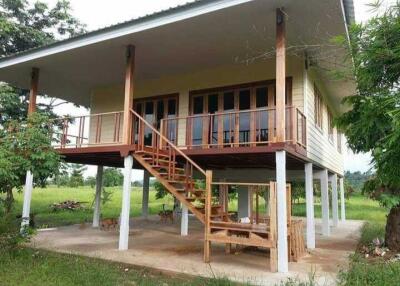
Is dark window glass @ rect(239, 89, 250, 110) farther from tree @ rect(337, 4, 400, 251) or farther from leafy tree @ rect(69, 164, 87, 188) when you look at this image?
leafy tree @ rect(69, 164, 87, 188)

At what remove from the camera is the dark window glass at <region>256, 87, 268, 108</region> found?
37.6 feet

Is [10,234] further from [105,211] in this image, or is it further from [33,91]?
[105,211]

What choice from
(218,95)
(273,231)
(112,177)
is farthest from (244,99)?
(112,177)

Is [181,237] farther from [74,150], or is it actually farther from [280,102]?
[280,102]

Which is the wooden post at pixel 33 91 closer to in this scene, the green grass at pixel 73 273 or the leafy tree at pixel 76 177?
the green grass at pixel 73 273

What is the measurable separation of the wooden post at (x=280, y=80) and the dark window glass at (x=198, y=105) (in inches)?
181

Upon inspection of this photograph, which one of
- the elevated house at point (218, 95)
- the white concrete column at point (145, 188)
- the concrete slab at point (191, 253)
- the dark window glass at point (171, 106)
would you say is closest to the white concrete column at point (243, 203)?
the elevated house at point (218, 95)

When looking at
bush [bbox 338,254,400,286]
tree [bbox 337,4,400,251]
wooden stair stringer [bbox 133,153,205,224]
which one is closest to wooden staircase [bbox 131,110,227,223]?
wooden stair stringer [bbox 133,153,205,224]

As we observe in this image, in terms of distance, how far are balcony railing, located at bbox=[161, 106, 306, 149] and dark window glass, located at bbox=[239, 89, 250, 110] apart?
356 millimetres

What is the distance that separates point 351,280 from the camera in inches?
258

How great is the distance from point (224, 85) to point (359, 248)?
6240 mm

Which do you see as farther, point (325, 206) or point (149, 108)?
point (149, 108)

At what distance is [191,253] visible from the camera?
377 inches

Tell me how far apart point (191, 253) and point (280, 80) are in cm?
479
